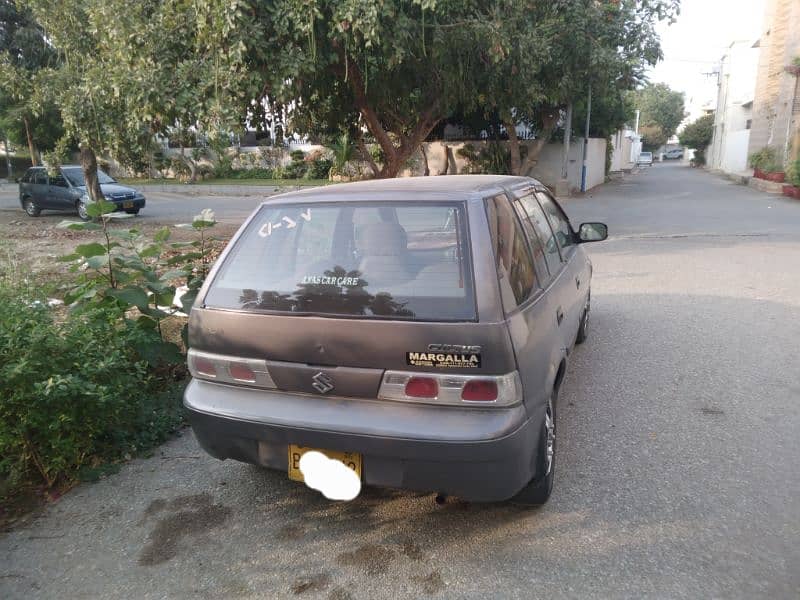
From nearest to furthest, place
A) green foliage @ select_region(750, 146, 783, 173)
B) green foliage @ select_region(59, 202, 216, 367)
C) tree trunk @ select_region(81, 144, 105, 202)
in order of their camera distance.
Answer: green foliage @ select_region(59, 202, 216, 367)
tree trunk @ select_region(81, 144, 105, 202)
green foliage @ select_region(750, 146, 783, 173)

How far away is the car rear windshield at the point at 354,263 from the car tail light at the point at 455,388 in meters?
0.26

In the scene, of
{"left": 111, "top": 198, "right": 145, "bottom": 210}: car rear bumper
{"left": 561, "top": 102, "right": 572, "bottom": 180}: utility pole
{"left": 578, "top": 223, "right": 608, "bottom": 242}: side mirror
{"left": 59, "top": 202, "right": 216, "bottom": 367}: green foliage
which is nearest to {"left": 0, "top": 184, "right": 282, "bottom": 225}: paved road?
{"left": 111, "top": 198, "right": 145, "bottom": 210}: car rear bumper

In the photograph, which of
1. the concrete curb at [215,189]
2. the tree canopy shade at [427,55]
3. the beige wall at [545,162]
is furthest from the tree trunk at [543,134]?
the concrete curb at [215,189]

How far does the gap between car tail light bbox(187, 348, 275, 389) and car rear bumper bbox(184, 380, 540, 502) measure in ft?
0.27

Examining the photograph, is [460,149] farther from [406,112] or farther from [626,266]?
[626,266]

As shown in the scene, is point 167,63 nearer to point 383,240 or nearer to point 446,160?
point 383,240

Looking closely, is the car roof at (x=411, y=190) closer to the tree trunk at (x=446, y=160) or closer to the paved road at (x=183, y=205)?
the paved road at (x=183, y=205)

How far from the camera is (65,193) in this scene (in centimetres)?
1822

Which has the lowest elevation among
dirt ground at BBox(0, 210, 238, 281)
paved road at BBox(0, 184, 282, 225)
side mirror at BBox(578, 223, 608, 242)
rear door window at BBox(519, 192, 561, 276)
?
paved road at BBox(0, 184, 282, 225)

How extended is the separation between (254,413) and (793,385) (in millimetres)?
4180

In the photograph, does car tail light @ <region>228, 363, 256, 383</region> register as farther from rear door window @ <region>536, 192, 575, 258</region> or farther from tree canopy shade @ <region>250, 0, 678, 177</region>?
tree canopy shade @ <region>250, 0, 678, 177</region>

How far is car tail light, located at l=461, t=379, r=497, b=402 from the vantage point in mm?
2600

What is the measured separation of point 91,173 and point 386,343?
1618 centimetres

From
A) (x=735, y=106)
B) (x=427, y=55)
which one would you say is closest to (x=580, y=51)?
(x=427, y=55)
